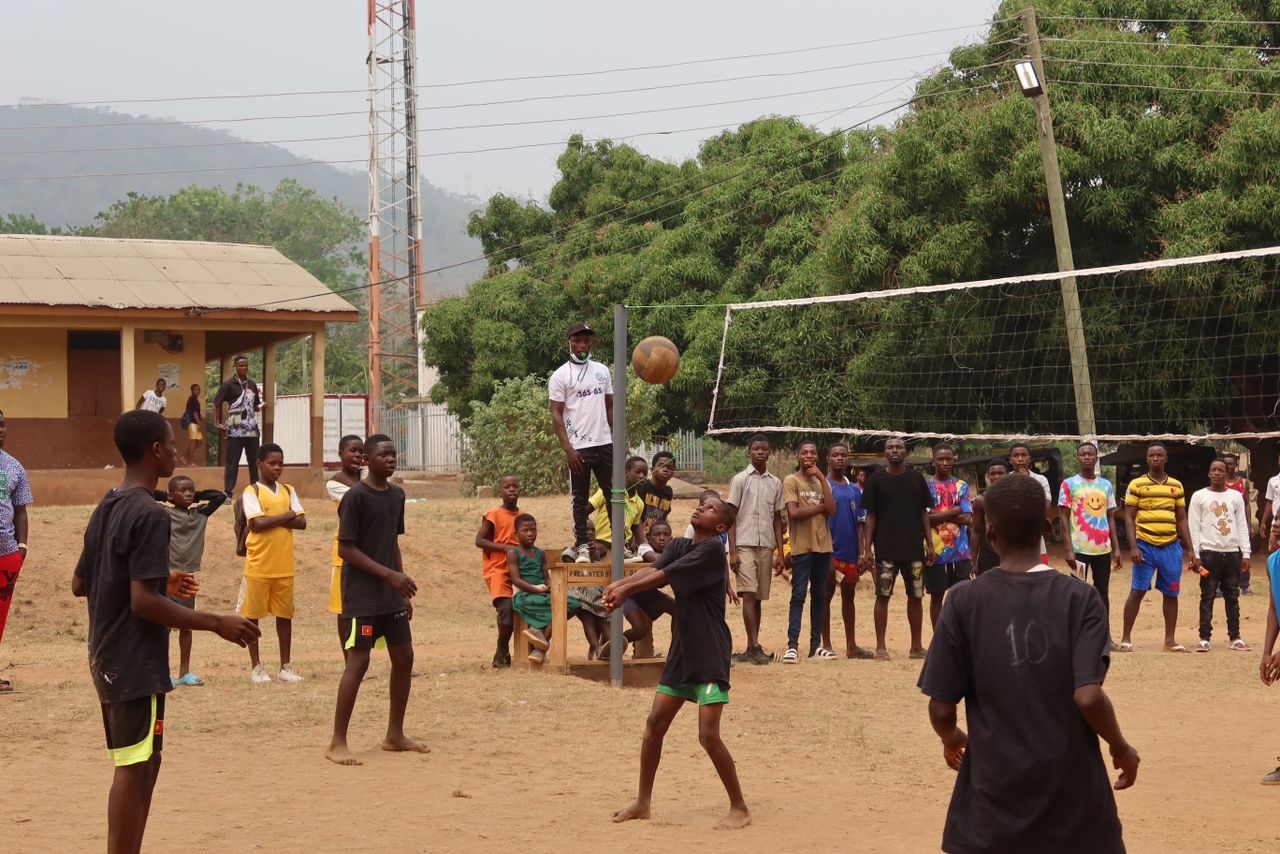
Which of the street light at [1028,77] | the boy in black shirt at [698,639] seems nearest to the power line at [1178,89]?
the street light at [1028,77]

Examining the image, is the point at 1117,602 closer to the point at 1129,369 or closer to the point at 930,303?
the point at 1129,369

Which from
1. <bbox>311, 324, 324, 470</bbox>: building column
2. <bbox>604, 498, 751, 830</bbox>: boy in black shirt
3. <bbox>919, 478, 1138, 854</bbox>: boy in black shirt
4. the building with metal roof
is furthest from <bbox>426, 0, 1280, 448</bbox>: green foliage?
<bbox>919, 478, 1138, 854</bbox>: boy in black shirt

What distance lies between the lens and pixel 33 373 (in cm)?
2152

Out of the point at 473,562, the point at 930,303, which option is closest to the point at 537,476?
the point at 473,562

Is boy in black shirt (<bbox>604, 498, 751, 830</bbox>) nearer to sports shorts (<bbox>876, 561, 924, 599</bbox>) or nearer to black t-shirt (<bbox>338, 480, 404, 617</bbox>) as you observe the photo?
black t-shirt (<bbox>338, 480, 404, 617</bbox>)

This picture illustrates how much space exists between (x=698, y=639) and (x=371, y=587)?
1952 mm

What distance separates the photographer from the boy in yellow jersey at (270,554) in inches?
393

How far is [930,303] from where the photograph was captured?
782 inches

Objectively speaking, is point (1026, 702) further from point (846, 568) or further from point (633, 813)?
point (846, 568)

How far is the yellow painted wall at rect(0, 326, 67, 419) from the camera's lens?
21.3m

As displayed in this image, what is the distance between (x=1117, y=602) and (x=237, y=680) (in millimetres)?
10273

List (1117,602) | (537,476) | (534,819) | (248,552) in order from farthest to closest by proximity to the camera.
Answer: (537,476) < (1117,602) < (248,552) < (534,819)

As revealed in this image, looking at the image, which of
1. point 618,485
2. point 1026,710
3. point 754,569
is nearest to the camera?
point 1026,710

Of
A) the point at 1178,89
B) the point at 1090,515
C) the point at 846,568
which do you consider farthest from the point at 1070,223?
the point at 846,568
